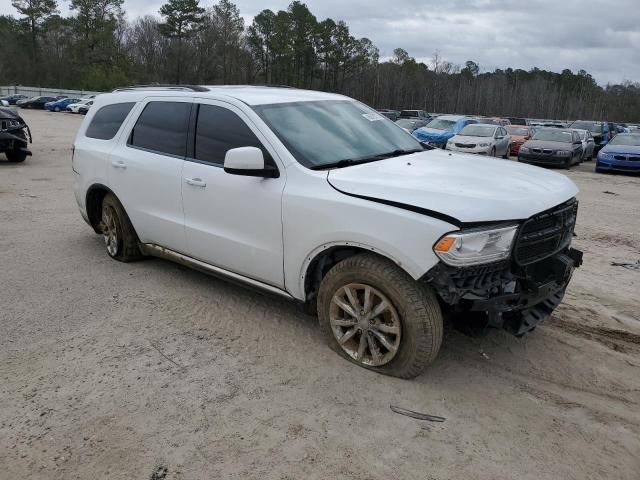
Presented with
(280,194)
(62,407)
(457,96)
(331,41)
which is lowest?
(62,407)

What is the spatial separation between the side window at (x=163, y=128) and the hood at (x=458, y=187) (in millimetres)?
1666

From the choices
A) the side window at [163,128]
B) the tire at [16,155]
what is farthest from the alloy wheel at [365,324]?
the tire at [16,155]

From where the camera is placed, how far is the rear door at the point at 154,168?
15.3 feet

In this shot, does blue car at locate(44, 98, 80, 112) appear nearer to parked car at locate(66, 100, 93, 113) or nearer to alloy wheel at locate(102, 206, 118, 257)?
parked car at locate(66, 100, 93, 113)

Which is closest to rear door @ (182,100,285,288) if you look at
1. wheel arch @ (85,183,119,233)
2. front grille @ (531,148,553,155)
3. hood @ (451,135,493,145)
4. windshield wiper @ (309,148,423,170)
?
windshield wiper @ (309,148,423,170)

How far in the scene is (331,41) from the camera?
79.8m

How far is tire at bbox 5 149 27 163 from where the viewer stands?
13373 millimetres

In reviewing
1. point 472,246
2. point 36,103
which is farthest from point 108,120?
point 36,103

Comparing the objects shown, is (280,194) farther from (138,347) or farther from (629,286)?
(629,286)

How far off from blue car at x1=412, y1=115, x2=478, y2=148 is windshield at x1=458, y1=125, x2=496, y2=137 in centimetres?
97

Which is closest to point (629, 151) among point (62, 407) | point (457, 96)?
point (62, 407)

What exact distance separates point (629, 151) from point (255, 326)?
1673 cm

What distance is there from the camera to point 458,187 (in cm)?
331

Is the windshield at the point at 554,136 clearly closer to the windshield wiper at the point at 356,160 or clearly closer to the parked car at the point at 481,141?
the parked car at the point at 481,141
